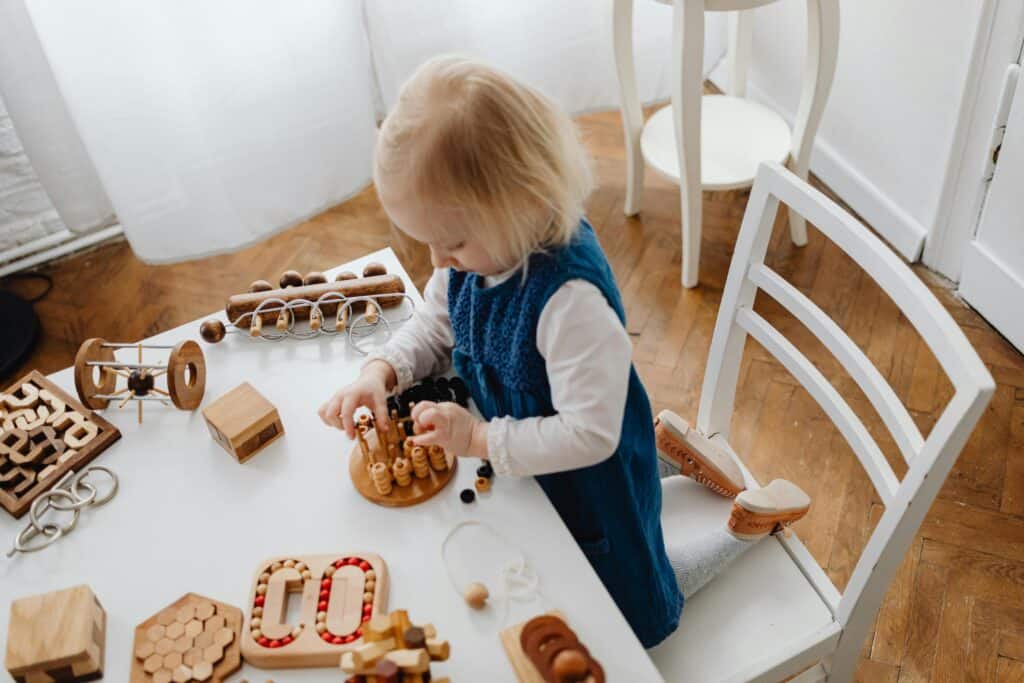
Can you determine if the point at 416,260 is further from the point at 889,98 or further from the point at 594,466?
the point at 594,466

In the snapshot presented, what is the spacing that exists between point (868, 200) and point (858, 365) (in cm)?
148

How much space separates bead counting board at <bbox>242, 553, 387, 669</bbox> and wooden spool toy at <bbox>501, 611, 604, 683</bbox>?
14cm

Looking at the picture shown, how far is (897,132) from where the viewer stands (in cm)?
223

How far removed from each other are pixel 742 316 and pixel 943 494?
2.71ft

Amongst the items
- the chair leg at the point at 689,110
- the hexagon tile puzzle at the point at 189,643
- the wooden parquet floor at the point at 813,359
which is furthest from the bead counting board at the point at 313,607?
the chair leg at the point at 689,110

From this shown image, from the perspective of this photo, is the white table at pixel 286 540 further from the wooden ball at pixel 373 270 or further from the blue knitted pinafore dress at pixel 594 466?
the wooden ball at pixel 373 270

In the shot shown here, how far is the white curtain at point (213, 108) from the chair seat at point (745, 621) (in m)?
1.49

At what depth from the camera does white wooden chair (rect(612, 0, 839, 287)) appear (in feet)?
6.48

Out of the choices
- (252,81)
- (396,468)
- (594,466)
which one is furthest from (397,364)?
(252,81)

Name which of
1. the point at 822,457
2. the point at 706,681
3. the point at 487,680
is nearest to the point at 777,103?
the point at 822,457

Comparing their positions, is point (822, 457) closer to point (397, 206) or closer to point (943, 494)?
point (943, 494)

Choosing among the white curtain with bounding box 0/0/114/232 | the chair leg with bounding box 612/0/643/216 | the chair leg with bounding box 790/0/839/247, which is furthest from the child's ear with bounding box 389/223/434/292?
the chair leg with bounding box 790/0/839/247

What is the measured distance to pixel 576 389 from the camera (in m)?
0.94

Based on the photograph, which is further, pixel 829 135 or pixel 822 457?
pixel 829 135
